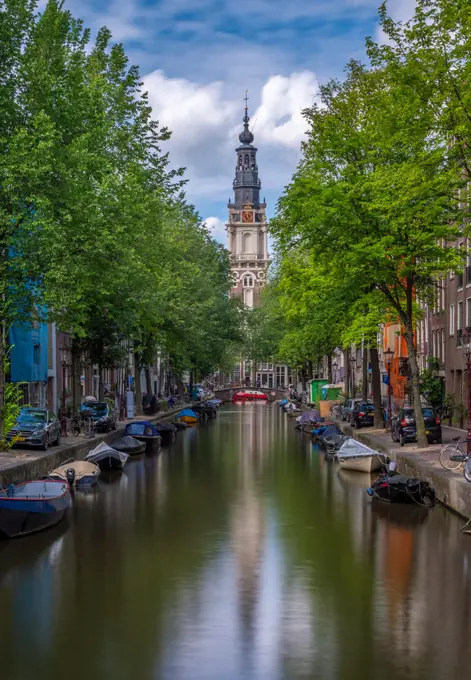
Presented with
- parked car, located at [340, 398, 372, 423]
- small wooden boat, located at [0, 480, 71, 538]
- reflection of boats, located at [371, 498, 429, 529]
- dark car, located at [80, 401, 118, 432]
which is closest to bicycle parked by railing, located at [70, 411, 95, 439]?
dark car, located at [80, 401, 118, 432]

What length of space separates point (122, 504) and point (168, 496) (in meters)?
2.94

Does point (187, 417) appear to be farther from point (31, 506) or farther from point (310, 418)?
point (31, 506)

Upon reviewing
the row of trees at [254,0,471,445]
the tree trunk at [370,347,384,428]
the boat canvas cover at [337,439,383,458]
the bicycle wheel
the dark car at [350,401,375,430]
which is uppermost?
the row of trees at [254,0,471,445]

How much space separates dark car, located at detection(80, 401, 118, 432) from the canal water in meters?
17.3

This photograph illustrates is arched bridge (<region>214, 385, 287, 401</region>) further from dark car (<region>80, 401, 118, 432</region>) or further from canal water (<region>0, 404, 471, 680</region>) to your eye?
canal water (<region>0, 404, 471, 680</region>)

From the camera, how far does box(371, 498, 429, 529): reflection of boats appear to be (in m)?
28.5

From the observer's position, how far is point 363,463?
41469 millimetres

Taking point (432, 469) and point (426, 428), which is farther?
point (426, 428)

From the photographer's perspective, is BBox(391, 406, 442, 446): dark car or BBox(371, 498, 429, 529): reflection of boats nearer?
BBox(371, 498, 429, 529): reflection of boats

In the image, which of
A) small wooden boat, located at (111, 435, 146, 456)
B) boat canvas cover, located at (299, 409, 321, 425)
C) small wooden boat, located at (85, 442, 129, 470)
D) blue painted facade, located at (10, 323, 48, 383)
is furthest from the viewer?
boat canvas cover, located at (299, 409, 321, 425)

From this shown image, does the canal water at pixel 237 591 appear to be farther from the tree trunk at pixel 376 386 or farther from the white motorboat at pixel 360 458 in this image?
the tree trunk at pixel 376 386

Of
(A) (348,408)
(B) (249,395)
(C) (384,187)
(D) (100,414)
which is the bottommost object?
(B) (249,395)

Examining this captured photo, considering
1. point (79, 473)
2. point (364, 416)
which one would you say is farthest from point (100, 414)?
point (79, 473)

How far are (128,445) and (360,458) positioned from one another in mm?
13558
